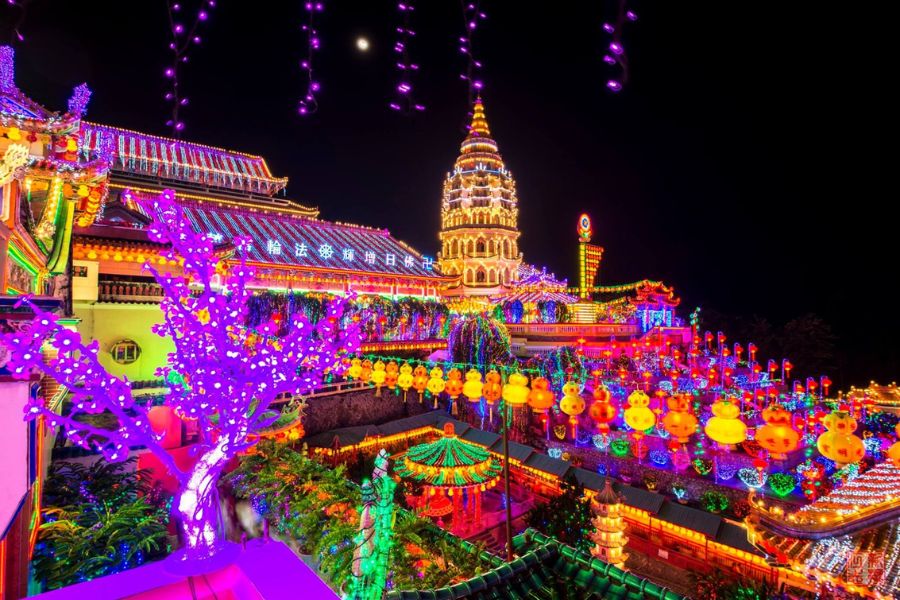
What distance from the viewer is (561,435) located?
54.4 feet

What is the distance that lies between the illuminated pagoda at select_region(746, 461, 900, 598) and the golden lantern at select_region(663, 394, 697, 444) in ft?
9.12

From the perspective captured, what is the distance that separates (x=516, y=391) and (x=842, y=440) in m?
4.17

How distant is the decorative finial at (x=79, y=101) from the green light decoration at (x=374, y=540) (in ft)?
20.0

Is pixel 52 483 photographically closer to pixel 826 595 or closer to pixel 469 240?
pixel 826 595

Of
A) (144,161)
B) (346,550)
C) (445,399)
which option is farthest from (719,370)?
(144,161)

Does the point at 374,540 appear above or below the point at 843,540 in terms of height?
above

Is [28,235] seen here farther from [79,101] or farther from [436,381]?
[436,381]

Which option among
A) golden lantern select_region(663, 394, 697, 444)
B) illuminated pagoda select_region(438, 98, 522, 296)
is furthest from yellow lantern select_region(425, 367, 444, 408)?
illuminated pagoda select_region(438, 98, 522, 296)

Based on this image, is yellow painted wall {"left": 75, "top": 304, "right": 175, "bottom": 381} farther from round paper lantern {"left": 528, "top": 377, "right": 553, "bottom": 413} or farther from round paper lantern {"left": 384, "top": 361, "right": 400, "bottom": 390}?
round paper lantern {"left": 528, "top": 377, "right": 553, "bottom": 413}

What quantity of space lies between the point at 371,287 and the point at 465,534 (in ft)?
45.1

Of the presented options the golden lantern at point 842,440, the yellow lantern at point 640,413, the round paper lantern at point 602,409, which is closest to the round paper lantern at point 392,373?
the round paper lantern at point 602,409

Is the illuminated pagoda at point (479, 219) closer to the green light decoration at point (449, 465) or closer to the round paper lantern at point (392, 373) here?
the green light decoration at point (449, 465)

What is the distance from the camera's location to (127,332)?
1271cm

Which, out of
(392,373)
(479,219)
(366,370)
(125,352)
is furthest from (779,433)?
(479,219)
